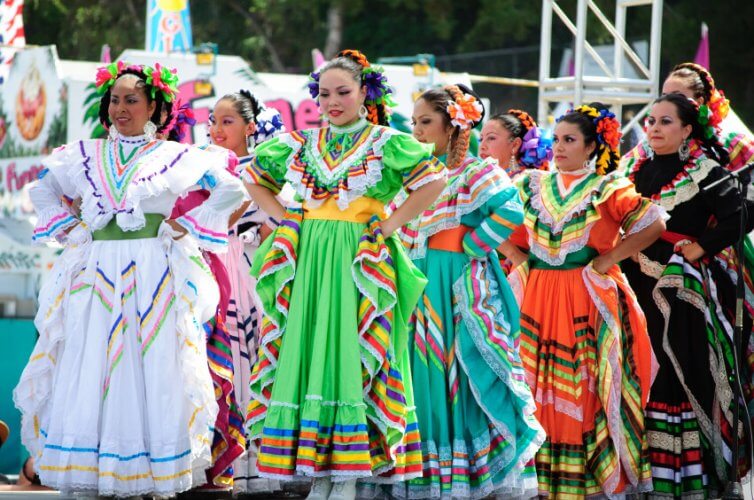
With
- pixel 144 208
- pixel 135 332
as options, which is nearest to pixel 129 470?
pixel 135 332

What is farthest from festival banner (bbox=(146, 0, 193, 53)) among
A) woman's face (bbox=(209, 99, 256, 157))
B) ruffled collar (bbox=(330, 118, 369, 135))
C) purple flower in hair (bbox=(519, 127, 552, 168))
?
ruffled collar (bbox=(330, 118, 369, 135))

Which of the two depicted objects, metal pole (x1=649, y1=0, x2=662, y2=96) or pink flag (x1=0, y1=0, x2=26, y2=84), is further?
pink flag (x1=0, y1=0, x2=26, y2=84)

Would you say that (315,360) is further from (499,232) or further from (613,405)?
(613,405)

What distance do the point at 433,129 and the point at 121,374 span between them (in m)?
Answer: 1.81

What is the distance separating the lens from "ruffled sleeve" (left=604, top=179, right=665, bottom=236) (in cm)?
635

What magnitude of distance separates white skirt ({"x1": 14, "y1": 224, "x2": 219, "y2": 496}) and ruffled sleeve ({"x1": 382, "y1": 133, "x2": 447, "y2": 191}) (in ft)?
3.29

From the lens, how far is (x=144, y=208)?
5.54 m

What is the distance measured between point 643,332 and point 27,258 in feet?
21.3

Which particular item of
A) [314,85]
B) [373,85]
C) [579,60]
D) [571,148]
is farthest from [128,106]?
[579,60]

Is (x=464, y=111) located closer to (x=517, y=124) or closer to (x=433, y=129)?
(x=433, y=129)

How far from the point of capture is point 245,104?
7.11 metres

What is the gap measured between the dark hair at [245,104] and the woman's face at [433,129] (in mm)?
1345

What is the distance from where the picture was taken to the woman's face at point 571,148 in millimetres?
6551

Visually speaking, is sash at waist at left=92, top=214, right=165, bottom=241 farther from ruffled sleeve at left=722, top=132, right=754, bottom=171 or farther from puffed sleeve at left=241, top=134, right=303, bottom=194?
ruffled sleeve at left=722, top=132, right=754, bottom=171
